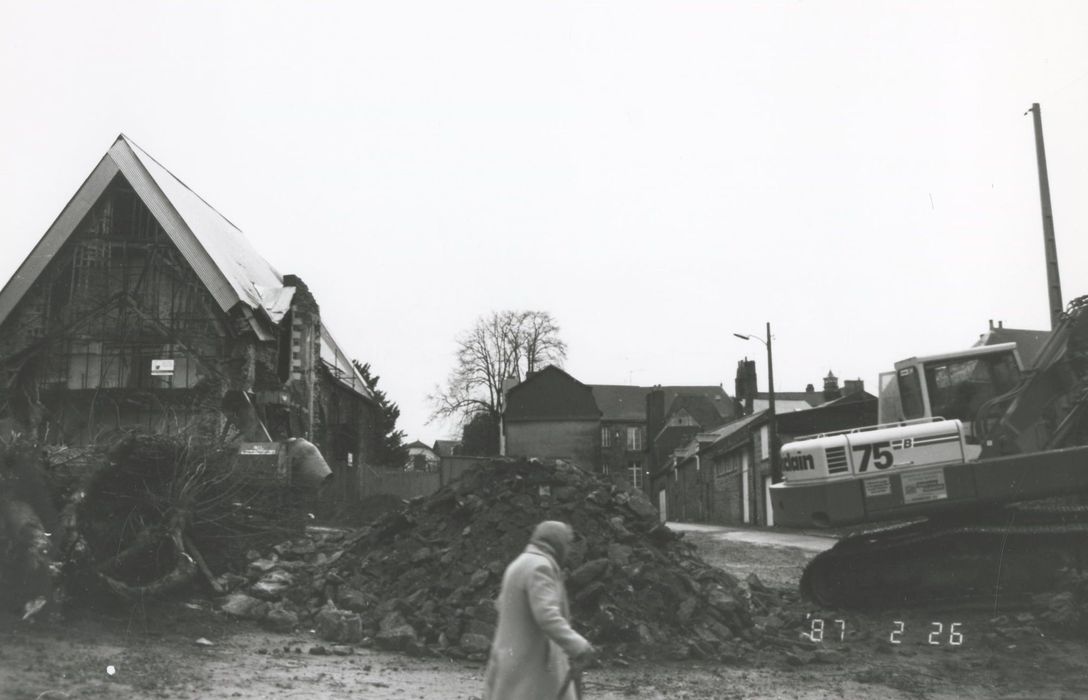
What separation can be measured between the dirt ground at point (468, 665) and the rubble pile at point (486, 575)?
0.47 meters

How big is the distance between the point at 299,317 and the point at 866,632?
1876 centimetres

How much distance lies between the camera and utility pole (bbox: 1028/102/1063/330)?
59.3 feet

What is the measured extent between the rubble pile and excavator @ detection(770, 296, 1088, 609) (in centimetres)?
189

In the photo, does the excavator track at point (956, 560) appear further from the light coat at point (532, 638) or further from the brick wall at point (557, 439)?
the brick wall at point (557, 439)

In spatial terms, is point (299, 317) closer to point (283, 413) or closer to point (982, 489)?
point (283, 413)

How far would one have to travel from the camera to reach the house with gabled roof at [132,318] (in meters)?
23.2

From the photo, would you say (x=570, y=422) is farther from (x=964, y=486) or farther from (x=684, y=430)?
(x=964, y=486)

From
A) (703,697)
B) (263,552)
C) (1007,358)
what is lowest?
(703,697)

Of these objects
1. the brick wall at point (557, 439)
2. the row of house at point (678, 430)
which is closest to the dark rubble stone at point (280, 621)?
the row of house at point (678, 430)

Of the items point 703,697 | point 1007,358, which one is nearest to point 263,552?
point 703,697

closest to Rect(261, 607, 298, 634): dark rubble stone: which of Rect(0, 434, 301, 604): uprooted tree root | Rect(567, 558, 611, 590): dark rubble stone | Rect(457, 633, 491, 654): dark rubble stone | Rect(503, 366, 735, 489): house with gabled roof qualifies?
Rect(0, 434, 301, 604): uprooted tree root

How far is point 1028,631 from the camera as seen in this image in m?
12.1

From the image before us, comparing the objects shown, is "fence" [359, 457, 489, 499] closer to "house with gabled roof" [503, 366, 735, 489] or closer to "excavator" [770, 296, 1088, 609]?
"excavator" [770, 296, 1088, 609]

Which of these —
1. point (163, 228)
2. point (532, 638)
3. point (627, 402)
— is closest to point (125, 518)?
point (532, 638)
